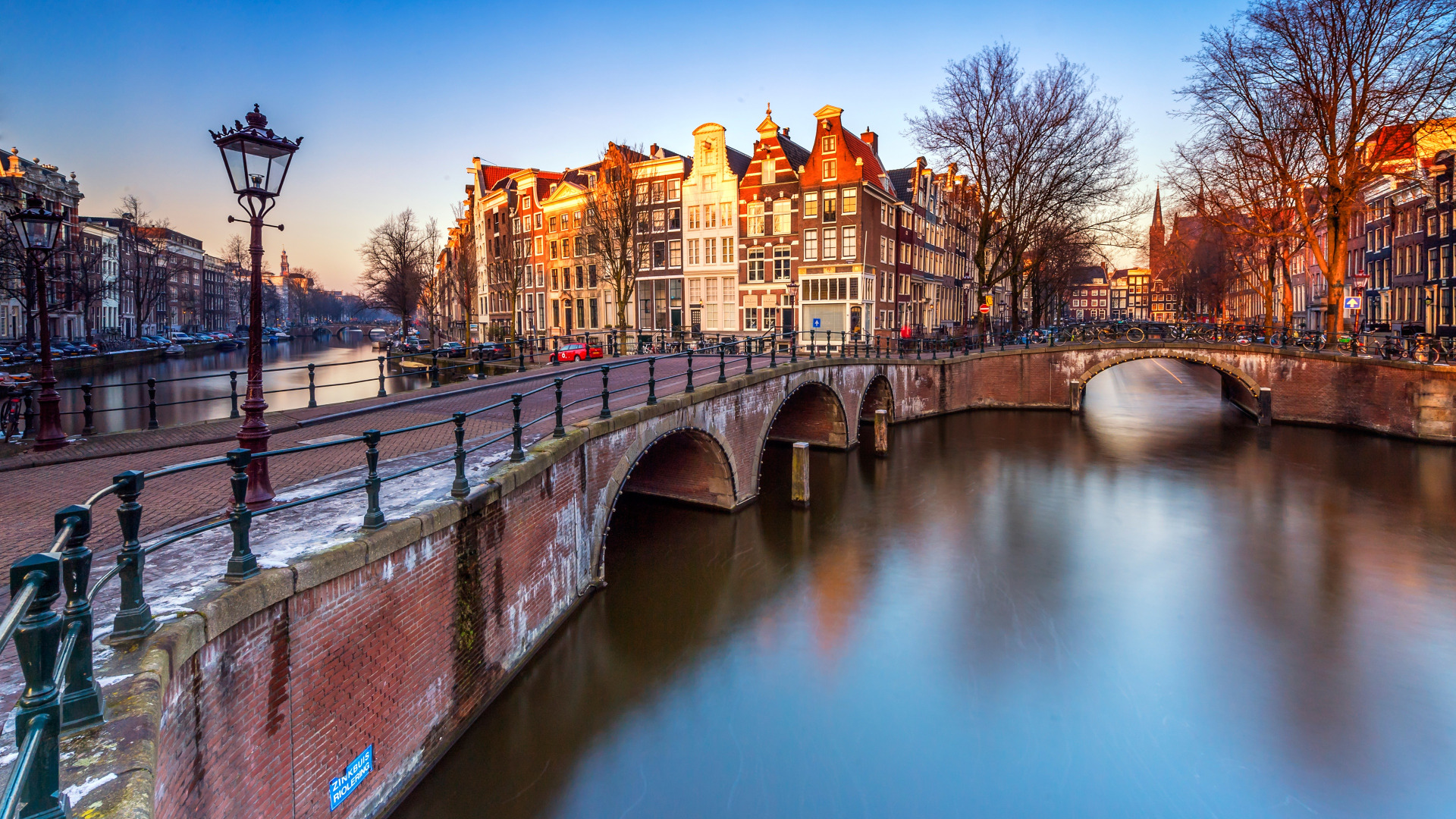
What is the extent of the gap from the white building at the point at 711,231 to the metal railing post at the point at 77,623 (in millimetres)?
36458

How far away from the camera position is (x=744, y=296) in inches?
1570

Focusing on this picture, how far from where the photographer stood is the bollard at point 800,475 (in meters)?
17.2

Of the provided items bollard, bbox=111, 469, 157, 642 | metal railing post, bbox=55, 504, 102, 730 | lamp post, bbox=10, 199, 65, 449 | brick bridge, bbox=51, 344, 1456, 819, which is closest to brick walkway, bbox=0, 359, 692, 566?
lamp post, bbox=10, 199, 65, 449

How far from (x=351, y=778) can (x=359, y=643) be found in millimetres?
1098

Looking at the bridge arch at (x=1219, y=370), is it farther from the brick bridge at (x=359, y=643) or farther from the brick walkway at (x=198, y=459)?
the brick walkway at (x=198, y=459)

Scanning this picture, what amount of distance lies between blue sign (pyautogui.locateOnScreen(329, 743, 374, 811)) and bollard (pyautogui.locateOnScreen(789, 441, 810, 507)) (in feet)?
40.1

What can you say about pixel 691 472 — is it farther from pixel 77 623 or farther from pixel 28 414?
pixel 77 623

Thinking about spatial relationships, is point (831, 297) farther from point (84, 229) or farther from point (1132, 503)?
point (84, 229)

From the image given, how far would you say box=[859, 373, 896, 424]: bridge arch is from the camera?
27359mm

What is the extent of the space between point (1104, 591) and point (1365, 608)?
3954 millimetres

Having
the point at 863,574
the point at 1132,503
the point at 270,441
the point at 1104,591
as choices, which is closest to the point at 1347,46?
the point at 1132,503

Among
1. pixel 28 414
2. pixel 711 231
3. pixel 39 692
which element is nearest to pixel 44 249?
pixel 28 414

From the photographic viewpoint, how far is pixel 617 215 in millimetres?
35406

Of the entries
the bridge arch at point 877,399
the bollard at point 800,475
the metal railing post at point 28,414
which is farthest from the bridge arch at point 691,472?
the bridge arch at point 877,399
